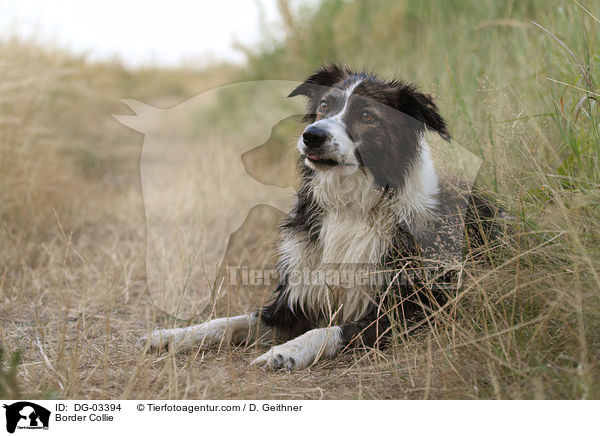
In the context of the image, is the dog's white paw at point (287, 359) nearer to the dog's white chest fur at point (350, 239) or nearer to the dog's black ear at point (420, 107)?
the dog's white chest fur at point (350, 239)

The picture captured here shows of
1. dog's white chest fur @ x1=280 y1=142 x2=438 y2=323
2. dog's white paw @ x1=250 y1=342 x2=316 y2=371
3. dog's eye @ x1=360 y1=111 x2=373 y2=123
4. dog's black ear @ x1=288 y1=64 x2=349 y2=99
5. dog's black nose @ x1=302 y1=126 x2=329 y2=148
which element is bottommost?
dog's white paw @ x1=250 y1=342 x2=316 y2=371

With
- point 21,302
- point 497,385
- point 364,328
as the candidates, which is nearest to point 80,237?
point 21,302

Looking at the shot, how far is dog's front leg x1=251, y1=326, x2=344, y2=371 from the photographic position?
2.64m

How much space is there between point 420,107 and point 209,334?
5.87 ft

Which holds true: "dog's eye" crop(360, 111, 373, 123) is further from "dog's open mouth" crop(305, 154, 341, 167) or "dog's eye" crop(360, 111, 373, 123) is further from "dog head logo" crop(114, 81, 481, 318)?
"dog's open mouth" crop(305, 154, 341, 167)

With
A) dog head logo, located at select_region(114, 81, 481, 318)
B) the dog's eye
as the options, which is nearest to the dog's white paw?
dog head logo, located at select_region(114, 81, 481, 318)

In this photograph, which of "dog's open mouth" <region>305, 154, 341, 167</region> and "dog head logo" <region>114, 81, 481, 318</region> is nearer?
"dog's open mouth" <region>305, 154, 341, 167</region>

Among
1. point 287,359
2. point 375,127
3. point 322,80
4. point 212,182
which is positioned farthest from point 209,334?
point 212,182

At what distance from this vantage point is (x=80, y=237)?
5.20 m

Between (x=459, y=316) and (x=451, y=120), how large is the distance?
2.01m

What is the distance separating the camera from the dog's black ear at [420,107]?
2992mm

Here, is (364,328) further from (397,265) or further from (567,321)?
(567,321)
